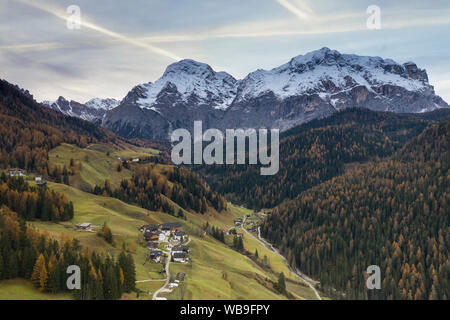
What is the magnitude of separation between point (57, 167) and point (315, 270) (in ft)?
469

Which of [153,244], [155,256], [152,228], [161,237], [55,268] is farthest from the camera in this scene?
[152,228]

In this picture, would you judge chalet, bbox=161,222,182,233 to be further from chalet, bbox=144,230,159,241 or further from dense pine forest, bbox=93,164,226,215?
dense pine forest, bbox=93,164,226,215

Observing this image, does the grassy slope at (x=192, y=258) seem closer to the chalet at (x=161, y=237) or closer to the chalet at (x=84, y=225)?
the chalet at (x=84, y=225)

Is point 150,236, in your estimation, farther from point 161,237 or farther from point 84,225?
point 84,225

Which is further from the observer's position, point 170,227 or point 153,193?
point 153,193

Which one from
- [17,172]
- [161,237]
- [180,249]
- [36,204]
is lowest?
[180,249]

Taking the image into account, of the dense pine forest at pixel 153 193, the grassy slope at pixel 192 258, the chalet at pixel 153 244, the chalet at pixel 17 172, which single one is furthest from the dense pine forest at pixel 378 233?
the chalet at pixel 17 172

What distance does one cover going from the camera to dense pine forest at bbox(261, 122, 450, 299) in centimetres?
11969

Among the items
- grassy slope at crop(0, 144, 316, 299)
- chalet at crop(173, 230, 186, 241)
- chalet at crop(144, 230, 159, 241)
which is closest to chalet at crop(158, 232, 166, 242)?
chalet at crop(144, 230, 159, 241)

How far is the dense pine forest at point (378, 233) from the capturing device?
11969 centimetres

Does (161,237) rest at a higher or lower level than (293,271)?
higher

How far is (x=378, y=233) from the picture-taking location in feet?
491

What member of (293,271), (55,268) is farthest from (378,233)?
(55,268)
